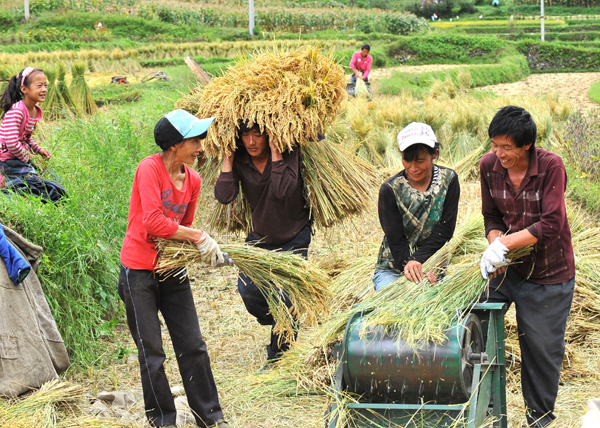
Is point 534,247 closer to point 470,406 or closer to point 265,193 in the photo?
point 470,406

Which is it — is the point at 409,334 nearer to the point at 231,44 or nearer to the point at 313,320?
the point at 313,320

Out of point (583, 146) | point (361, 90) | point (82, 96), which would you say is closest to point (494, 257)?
point (583, 146)

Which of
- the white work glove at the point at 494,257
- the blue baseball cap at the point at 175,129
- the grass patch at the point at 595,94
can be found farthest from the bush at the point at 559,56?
the blue baseball cap at the point at 175,129

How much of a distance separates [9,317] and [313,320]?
157 cm

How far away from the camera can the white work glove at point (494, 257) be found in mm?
2773

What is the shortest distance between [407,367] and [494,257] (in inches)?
24.5

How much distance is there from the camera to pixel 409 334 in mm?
2645

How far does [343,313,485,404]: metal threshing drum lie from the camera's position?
→ 2.58m

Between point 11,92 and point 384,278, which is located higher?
point 11,92

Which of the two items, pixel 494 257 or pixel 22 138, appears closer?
pixel 494 257

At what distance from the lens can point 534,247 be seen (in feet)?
9.57

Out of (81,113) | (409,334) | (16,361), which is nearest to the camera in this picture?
(409,334)

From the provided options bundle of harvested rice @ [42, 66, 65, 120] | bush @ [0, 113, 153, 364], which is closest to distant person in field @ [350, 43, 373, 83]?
bundle of harvested rice @ [42, 66, 65, 120]

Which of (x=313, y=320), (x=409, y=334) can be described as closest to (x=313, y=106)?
(x=313, y=320)
